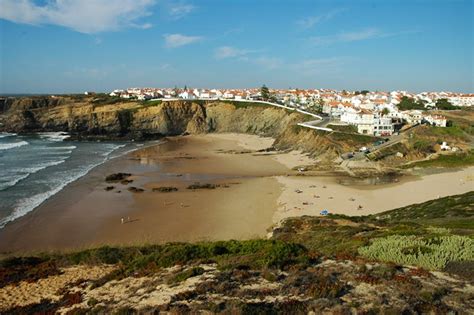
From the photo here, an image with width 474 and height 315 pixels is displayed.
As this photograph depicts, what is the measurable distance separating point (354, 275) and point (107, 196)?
76.9ft

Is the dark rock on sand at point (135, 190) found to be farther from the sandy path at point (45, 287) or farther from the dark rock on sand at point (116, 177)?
the sandy path at point (45, 287)

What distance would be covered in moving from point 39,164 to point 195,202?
21278 mm

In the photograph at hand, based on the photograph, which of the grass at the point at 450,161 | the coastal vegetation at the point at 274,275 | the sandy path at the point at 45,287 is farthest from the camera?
the grass at the point at 450,161

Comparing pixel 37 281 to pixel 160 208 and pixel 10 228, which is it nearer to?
pixel 10 228

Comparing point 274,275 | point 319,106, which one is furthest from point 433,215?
point 319,106

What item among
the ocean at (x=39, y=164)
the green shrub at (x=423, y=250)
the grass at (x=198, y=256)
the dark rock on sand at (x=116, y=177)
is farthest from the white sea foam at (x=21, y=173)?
the green shrub at (x=423, y=250)

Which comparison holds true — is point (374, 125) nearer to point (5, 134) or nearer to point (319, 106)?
point (319, 106)

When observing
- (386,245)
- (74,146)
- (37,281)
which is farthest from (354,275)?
(74,146)

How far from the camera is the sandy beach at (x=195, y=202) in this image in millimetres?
21359

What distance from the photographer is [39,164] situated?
1594 inches

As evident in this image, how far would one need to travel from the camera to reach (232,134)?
71.7m

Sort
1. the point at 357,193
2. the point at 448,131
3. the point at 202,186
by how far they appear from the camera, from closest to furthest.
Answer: the point at 357,193 < the point at 202,186 < the point at 448,131

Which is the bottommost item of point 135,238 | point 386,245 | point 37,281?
point 135,238

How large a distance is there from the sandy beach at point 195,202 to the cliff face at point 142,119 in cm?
2683
